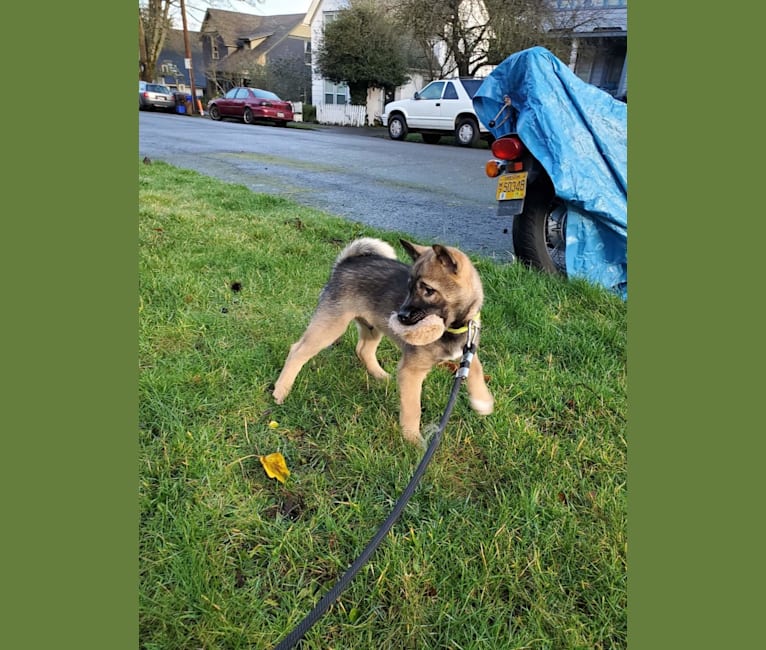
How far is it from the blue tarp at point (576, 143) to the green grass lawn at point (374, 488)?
0.69 m

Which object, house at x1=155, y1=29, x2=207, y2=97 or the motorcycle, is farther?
house at x1=155, y1=29, x2=207, y2=97

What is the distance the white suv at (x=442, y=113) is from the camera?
58.2 ft

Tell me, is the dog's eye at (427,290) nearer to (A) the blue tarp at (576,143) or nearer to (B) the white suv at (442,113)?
(A) the blue tarp at (576,143)

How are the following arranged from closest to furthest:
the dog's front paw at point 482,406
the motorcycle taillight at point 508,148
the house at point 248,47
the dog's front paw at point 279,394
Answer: the dog's front paw at point 482,406, the dog's front paw at point 279,394, the motorcycle taillight at point 508,148, the house at point 248,47

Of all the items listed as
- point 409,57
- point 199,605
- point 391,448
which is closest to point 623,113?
point 391,448

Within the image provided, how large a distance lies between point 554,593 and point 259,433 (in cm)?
153

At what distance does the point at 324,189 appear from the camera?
873 centimetres

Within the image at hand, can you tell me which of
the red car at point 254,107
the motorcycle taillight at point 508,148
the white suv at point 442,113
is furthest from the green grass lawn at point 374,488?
the red car at point 254,107

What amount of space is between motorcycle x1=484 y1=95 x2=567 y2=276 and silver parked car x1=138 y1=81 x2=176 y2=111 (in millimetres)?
30024

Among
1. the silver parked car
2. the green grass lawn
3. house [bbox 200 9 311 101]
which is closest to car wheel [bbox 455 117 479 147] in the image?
the green grass lawn

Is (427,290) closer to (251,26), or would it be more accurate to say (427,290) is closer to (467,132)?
(467,132)

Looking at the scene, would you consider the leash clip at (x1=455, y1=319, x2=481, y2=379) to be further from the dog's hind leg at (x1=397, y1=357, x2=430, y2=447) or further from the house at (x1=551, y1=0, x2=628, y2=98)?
the house at (x1=551, y1=0, x2=628, y2=98)

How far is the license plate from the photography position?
4.32 meters

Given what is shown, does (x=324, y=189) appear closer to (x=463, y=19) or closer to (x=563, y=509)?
(x=563, y=509)
